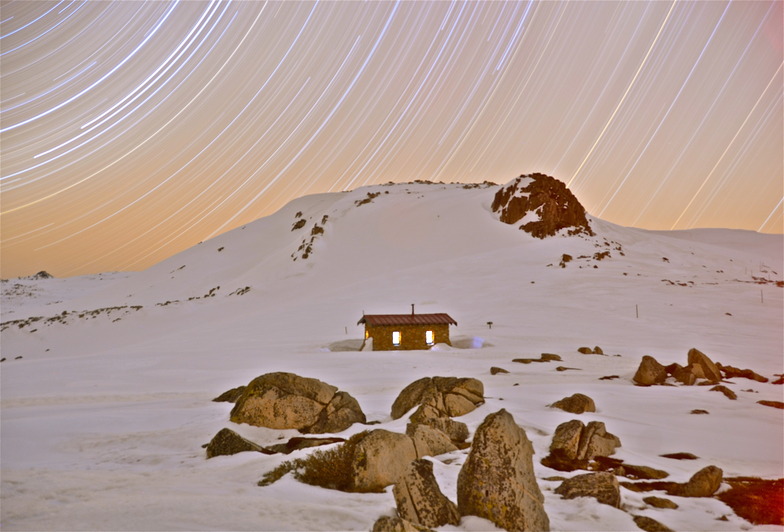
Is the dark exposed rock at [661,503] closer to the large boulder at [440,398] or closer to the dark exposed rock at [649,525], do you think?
the dark exposed rock at [649,525]

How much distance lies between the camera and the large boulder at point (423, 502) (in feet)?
30.4

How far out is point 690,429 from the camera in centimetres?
1716

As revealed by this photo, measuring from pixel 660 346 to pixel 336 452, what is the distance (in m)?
31.8

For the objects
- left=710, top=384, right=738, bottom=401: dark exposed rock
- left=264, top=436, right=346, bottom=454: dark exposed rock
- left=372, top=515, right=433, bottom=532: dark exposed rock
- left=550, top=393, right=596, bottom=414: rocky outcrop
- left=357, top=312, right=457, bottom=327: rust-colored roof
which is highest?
left=357, top=312, right=457, bottom=327: rust-colored roof

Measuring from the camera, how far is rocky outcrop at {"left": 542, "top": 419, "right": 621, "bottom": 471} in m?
14.0

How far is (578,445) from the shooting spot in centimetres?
1458

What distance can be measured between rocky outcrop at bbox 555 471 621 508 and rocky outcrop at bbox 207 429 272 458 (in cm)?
713

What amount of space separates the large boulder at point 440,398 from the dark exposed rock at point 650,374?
9.67 m

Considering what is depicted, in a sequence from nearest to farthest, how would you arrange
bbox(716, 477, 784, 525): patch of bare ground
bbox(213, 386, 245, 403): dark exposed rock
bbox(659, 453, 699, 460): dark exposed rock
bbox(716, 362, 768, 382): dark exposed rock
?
bbox(716, 477, 784, 525): patch of bare ground < bbox(659, 453, 699, 460): dark exposed rock < bbox(213, 386, 245, 403): dark exposed rock < bbox(716, 362, 768, 382): dark exposed rock

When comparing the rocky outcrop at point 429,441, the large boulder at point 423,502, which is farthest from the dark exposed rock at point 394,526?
the rocky outcrop at point 429,441

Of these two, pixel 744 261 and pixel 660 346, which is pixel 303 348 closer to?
pixel 660 346

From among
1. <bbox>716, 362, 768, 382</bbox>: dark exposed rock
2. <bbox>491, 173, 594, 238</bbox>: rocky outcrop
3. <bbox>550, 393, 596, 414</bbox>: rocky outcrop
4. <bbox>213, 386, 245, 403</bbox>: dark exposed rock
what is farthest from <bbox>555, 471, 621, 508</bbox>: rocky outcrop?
<bbox>491, 173, 594, 238</bbox>: rocky outcrop

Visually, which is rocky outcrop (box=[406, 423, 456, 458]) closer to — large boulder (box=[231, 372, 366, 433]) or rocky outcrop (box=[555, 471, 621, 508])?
rocky outcrop (box=[555, 471, 621, 508])

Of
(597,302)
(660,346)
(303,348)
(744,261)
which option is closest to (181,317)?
(303,348)
